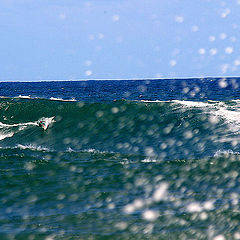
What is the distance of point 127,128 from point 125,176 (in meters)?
7.15

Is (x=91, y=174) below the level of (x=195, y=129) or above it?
above

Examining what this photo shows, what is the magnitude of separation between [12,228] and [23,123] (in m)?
12.8

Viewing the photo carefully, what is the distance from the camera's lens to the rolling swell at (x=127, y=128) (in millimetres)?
12523

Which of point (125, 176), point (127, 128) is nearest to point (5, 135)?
point (127, 128)

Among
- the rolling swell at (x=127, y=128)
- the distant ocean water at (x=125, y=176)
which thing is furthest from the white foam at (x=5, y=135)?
the distant ocean water at (x=125, y=176)

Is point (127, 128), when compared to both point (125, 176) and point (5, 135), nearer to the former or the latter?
point (5, 135)

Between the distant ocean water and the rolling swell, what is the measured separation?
1.6 inches

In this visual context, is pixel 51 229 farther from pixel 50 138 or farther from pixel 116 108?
pixel 116 108

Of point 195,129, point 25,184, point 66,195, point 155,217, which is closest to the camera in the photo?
point 155,217

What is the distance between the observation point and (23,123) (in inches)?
700

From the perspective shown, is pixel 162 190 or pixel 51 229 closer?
pixel 51 229

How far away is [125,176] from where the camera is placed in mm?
8273

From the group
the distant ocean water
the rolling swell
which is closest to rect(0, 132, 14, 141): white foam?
the rolling swell

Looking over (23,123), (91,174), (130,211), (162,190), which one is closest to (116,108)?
(23,123)
